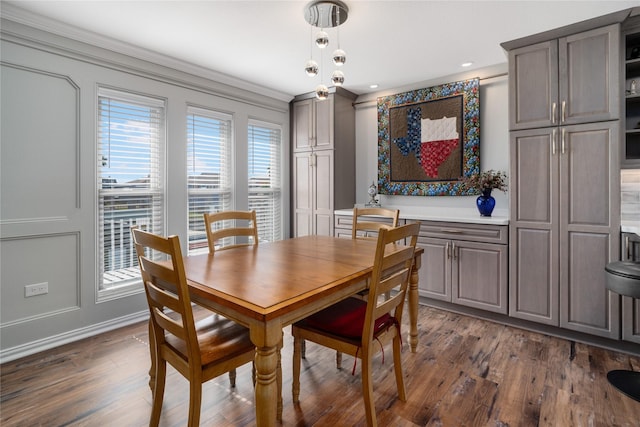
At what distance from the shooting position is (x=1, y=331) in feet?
7.74

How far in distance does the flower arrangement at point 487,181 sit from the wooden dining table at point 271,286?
4.44ft

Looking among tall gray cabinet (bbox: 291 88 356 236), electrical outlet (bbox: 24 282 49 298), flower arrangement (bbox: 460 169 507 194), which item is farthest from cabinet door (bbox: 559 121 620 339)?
electrical outlet (bbox: 24 282 49 298)

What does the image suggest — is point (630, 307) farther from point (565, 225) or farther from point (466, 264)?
point (466, 264)

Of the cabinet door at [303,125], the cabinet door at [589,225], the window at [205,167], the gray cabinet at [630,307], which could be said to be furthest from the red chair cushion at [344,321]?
the cabinet door at [303,125]

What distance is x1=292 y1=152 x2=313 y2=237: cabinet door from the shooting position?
4447 mm

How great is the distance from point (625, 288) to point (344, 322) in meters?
1.79

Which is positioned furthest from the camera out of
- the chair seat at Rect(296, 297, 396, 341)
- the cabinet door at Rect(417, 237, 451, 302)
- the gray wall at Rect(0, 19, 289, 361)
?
the cabinet door at Rect(417, 237, 451, 302)

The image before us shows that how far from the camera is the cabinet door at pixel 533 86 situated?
8.84 ft

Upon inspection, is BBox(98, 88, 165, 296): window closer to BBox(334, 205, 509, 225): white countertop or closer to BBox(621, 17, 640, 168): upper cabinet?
BBox(334, 205, 509, 225): white countertop

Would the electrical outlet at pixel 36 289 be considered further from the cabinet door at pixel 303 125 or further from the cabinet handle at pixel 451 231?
the cabinet handle at pixel 451 231

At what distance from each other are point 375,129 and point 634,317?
10.1 feet

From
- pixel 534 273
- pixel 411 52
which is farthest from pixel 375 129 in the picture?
pixel 534 273

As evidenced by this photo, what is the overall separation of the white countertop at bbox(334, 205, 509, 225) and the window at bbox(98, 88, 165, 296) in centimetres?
207

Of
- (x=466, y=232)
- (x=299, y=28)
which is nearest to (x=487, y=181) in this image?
(x=466, y=232)
